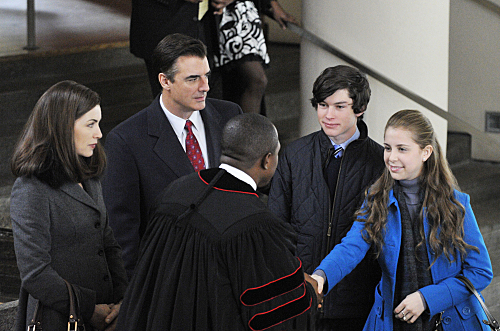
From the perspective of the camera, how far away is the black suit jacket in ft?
9.11

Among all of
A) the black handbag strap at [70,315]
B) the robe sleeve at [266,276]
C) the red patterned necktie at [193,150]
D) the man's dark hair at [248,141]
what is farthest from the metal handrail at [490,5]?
the black handbag strap at [70,315]

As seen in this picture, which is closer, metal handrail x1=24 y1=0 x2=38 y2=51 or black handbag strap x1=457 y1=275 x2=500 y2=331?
black handbag strap x1=457 y1=275 x2=500 y2=331

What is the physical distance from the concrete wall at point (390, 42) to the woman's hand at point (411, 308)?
79.5 inches

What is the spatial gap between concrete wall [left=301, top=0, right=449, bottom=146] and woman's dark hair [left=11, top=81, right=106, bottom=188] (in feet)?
8.04

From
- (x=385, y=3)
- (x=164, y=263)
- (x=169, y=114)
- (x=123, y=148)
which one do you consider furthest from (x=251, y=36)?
(x=164, y=263)

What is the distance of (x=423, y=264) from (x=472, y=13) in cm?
367

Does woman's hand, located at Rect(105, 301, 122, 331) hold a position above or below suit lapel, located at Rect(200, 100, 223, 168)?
below

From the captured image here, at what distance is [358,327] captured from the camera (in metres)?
2.92

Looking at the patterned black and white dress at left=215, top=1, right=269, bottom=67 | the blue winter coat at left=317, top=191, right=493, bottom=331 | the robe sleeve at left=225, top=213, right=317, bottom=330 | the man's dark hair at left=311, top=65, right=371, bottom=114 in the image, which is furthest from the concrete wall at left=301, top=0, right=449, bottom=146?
the robe sleeve at left=225, top=213, right=317, bottom=330

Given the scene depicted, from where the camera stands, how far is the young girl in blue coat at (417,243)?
259 centimetres

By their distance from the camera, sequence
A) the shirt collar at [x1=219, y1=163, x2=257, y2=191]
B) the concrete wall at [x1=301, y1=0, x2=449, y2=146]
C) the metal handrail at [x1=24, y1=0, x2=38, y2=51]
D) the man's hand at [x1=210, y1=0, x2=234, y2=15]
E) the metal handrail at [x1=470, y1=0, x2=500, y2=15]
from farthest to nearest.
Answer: the metal handrail at [x1=24, y1=0, x2=38, y2=51] → the metal handrail at [x1=470, y1=0, x2=500, y2=15] → the concrete wall at [x1=301, y1=0, x2=449, y2=146] → the man's hand at [x1=210, y1=0, x2=234, y2=15] → the shirt collar at [x1=219, y1=163, x2=257, y2=191]

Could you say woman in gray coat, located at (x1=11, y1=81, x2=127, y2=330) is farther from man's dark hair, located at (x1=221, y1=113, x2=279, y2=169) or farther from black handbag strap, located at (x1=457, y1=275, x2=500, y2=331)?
black handbag strap, located at (x1=457, y1=275, x2=500, y2=331)

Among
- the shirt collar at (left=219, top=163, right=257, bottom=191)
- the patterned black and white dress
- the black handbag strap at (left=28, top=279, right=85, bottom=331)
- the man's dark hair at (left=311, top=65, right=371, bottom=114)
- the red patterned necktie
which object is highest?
the patterned black and white dress

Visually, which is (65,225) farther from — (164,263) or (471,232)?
(471,232)
